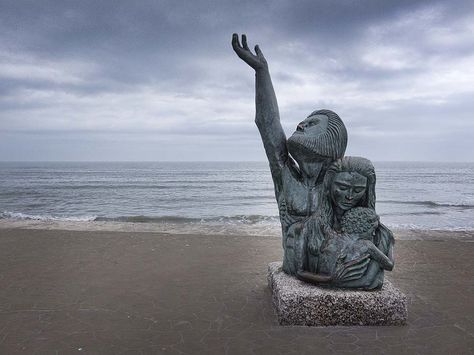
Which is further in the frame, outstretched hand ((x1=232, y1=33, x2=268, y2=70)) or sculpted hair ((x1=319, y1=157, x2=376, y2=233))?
outstretched hand ((x1=232, y1=33, x2=268, y2=70))

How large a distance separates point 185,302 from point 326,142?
7.48 ft

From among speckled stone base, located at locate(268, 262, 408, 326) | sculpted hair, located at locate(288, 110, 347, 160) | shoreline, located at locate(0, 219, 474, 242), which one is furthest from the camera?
shoreline, located at locate(0, 219, 474, 242)

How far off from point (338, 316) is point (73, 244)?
536 cm

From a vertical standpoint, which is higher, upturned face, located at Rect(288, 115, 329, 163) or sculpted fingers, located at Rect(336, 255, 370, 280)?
upturned face, located at Rect(288, 115, 329, 163)

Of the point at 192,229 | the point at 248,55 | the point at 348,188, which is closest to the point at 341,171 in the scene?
the point at 348,188

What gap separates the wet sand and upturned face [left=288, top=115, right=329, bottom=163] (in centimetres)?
163

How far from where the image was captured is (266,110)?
4.16 metres

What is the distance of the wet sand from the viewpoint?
3357 millimetres

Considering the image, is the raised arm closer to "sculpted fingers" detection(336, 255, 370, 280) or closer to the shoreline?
"sculpted fingers" detection(336, 255, 370, 280)

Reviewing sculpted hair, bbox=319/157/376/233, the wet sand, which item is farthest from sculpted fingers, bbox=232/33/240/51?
the wet sand

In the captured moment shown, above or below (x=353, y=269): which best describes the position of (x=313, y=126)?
above

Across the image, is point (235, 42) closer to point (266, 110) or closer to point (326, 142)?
point (266, 110)

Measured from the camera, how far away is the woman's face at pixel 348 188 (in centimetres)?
375

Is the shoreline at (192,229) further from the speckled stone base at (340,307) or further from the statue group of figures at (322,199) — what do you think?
the speckled stone base at (340,307)
